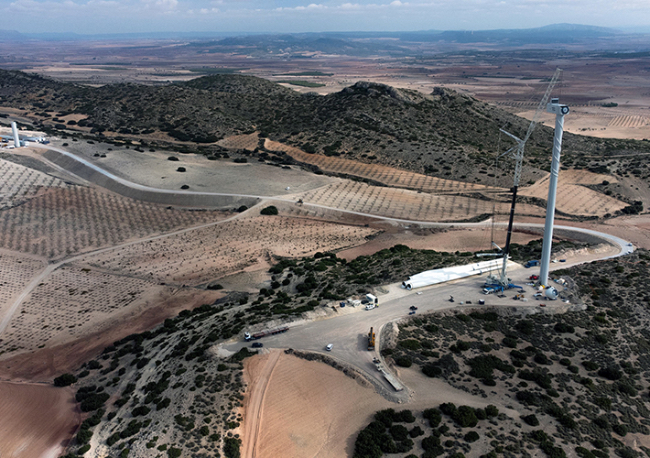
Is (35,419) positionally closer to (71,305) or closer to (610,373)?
(71,305)

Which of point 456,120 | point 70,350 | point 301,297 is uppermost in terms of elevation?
point 456,120

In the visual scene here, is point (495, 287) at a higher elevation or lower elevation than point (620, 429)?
higher

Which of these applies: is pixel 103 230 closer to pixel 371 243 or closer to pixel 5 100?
pixel 371 243

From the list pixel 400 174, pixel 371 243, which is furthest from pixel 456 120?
pixel 371 243

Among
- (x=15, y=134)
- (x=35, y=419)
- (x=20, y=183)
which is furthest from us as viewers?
(x=15, y=134)

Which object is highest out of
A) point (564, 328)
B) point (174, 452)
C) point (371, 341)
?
point (371, 341)

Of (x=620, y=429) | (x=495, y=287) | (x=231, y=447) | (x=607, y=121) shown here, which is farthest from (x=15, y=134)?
(x=607, y=121)

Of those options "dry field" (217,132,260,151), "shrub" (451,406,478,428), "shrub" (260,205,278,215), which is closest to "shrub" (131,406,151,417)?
"shrub" (451,406,478,428)

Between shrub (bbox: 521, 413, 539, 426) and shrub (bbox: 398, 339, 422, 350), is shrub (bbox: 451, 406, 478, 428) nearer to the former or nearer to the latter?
shrub (bbox: 521, 413, 539, 426)
